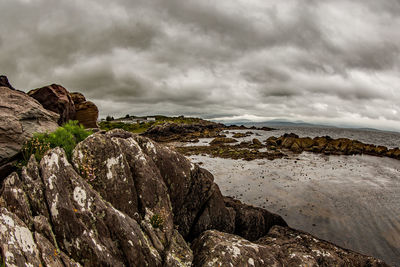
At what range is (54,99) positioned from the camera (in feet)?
81.4

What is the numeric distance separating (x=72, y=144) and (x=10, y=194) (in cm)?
476

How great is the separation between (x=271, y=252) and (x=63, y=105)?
93.1 ft

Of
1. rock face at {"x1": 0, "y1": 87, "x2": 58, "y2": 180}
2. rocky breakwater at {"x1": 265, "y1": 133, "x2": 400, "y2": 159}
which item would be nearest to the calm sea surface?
rocky breakwater at {"x1": 265, "y1": 133, "x2": 400, "y2": 159}

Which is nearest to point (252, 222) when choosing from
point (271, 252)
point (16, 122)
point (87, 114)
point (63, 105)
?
point (271, 252)

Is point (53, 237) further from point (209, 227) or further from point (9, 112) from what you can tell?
point (9, 112)

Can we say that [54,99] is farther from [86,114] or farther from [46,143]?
[46,143]

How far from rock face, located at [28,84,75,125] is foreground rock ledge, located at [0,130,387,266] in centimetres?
1675

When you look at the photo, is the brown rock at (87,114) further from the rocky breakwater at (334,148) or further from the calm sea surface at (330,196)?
the rocky breakwater at (334,148)

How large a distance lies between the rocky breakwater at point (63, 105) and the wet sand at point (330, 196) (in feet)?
79.2

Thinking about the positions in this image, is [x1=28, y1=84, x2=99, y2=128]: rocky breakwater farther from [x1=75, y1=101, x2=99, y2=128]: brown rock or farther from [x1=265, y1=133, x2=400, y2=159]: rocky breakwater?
[x1=265, y1=133, x2=400, y2=159]: rocky breakwater

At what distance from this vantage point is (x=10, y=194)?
7.73 metres

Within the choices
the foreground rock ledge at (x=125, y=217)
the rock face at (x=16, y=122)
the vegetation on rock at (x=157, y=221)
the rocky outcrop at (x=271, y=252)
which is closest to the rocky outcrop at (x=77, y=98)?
the rock face at (x=16, y=122)

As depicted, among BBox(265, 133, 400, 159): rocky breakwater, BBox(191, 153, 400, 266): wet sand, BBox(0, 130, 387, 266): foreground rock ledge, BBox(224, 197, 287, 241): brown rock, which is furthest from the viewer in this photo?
BBox(265, 133, 400, 159): rocky breakwater

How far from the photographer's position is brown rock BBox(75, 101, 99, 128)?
31953mm
